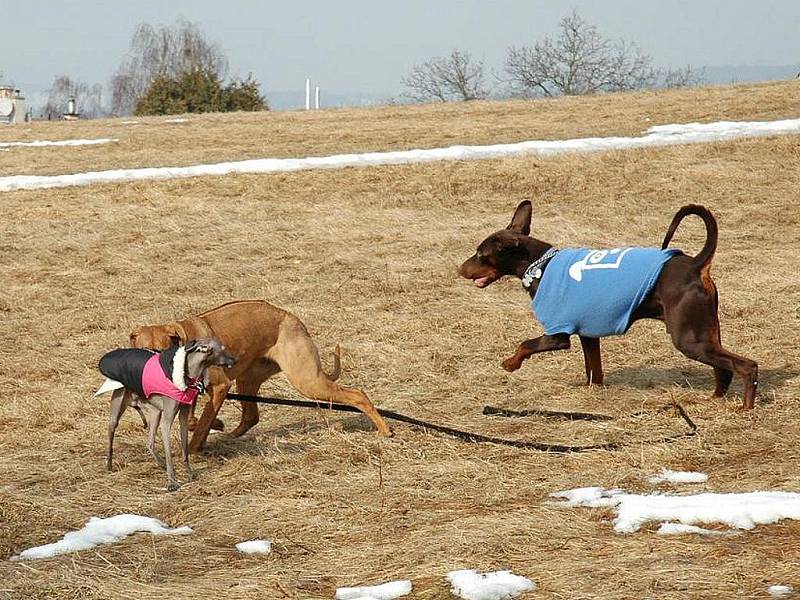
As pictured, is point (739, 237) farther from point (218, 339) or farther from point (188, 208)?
point (218, 339)

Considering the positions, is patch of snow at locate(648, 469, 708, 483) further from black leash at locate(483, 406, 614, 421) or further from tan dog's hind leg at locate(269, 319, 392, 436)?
tan dog's hind leg at locate(269, 319, 392, 436)

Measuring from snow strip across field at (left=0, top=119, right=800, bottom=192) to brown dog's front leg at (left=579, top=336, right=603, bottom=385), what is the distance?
1027 cm

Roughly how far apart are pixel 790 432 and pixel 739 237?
803cm

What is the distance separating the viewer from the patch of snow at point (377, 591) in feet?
15.3

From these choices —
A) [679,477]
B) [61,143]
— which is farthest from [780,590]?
[61,143]

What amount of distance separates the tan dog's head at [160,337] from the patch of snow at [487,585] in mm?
2800

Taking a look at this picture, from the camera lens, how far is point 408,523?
5.73 m

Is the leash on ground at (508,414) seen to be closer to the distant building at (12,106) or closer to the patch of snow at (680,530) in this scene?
the patch of snow at (680,530)

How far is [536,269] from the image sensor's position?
28.2ft

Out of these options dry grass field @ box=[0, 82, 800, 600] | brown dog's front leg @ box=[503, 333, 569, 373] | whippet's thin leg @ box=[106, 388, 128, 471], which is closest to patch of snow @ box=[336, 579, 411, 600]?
dry grass field @ box=[0, 82, 800, 600]

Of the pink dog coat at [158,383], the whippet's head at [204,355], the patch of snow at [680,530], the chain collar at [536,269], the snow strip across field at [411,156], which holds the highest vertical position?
the snow strip across field at [411,156]

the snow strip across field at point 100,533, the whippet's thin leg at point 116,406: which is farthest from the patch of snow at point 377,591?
the whippet's thin leg at point 116,406

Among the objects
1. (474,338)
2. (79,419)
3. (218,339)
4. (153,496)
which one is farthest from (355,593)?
(474,338)

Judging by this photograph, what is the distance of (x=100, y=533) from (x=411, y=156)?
14.2 m
